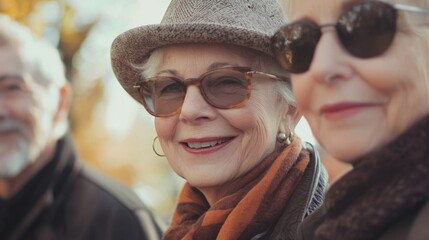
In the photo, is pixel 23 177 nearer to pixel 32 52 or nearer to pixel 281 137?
pixel 32 52

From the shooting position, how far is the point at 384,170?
1605mm

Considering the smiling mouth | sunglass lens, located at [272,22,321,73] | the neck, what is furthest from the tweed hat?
the neck

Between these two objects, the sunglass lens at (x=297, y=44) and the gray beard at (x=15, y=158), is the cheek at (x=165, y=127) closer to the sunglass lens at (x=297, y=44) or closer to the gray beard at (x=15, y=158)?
the sunglass lens at (x=297, y=44)

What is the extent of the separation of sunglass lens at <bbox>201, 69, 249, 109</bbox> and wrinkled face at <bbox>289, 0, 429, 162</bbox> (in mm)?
826

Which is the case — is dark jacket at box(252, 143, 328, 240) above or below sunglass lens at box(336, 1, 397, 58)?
below

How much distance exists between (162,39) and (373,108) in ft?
4.10

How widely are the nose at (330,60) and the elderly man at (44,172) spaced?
2586mm

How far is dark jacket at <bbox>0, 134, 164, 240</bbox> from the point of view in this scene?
4.19 m

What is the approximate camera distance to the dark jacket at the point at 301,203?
8.04ft

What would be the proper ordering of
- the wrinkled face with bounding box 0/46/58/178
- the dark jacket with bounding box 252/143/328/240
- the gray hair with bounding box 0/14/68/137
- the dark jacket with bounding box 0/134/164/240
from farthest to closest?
1. the gray hair with bounding box 0/14/68/137
2. the wrinkled face with bounding box 0/46/58/178
3. the dark jacket with bounding box 0/134/164/240
4. the dark jacket with bounding box 252/143/328/240

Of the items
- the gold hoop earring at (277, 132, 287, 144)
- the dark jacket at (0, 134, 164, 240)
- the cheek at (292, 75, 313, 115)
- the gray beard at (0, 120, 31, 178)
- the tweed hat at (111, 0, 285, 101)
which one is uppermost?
the cheek at (292, 75, 313, 115)

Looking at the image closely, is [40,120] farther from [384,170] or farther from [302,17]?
[384,170]

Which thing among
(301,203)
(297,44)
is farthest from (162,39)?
(297,44)

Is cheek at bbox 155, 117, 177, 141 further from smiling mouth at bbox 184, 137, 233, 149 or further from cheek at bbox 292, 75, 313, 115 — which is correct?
cheek at bbox 292, 75, 313, 115
